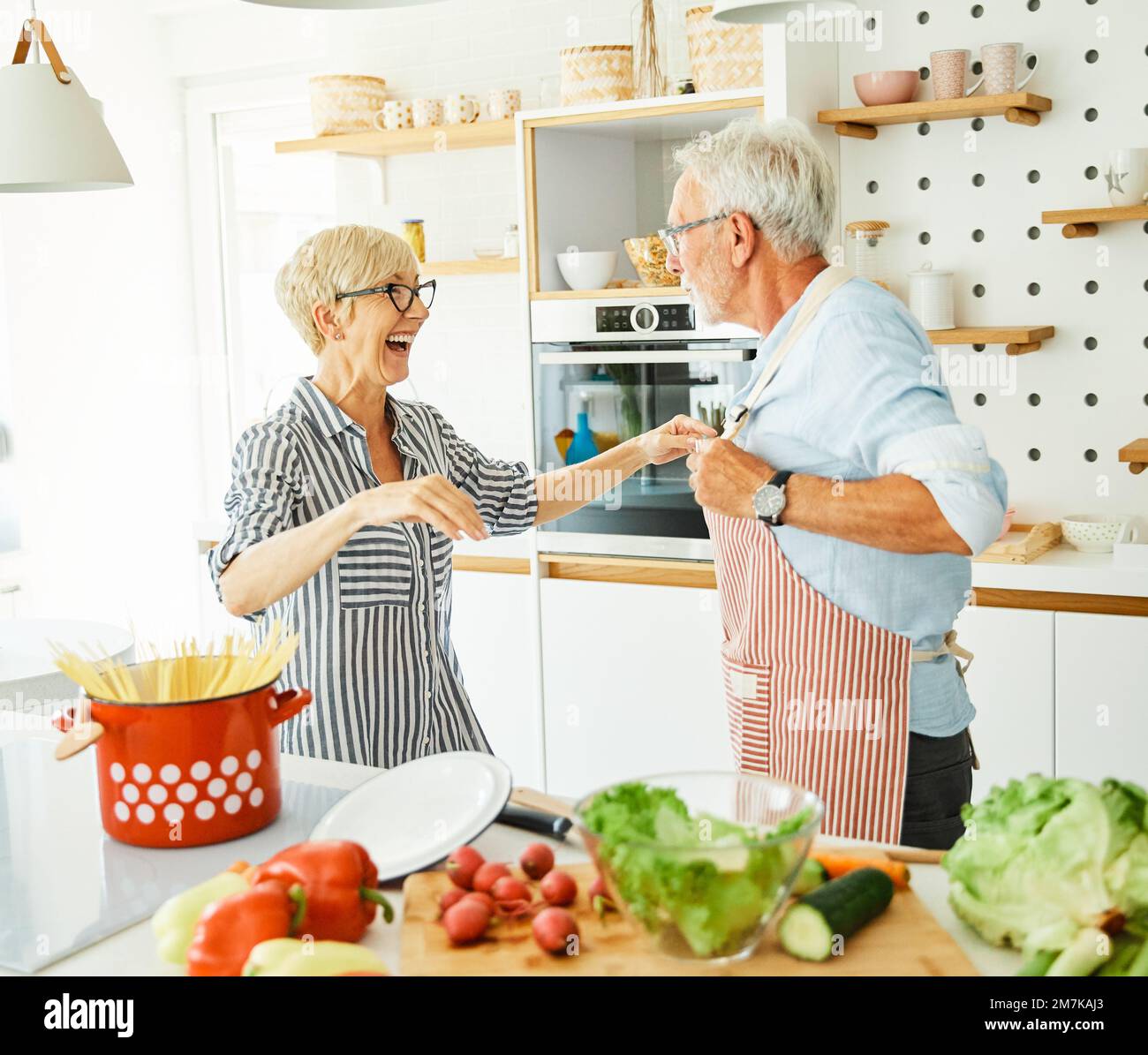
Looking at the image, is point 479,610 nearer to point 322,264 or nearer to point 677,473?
point 677,473

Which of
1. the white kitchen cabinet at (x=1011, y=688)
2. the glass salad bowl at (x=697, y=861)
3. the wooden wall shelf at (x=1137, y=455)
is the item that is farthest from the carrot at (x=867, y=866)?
the wooden wall shelf at (x=1137, y=455)

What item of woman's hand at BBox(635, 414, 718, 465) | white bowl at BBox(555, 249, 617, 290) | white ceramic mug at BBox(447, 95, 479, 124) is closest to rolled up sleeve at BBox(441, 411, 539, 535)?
woman's hand at BBox(635, 414, 718, 465)

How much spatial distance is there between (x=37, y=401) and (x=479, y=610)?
1927mm

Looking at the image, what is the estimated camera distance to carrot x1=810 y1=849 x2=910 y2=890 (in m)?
1.23

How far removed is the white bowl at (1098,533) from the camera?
3.31 metres

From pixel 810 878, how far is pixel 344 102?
12.4ft

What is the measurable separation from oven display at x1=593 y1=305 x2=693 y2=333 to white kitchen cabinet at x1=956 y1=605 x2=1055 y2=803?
107 cm

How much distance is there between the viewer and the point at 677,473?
148 inches

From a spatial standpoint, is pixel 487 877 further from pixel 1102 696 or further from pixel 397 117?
pixel 397 117

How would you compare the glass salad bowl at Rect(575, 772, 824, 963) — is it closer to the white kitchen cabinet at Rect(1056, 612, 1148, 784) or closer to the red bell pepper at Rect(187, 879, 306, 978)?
the red bell pepper at Rect(187, 879, 306, 978)

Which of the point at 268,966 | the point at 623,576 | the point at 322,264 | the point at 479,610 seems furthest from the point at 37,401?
the point at 268,966

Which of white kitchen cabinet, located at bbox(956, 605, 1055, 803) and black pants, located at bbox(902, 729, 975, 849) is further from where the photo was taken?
white kitchen cabinet, located at bbox(956, 605, 1055, 803)

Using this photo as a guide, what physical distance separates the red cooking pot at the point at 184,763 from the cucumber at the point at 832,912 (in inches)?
24.6

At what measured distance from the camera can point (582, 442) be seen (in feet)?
12.6
